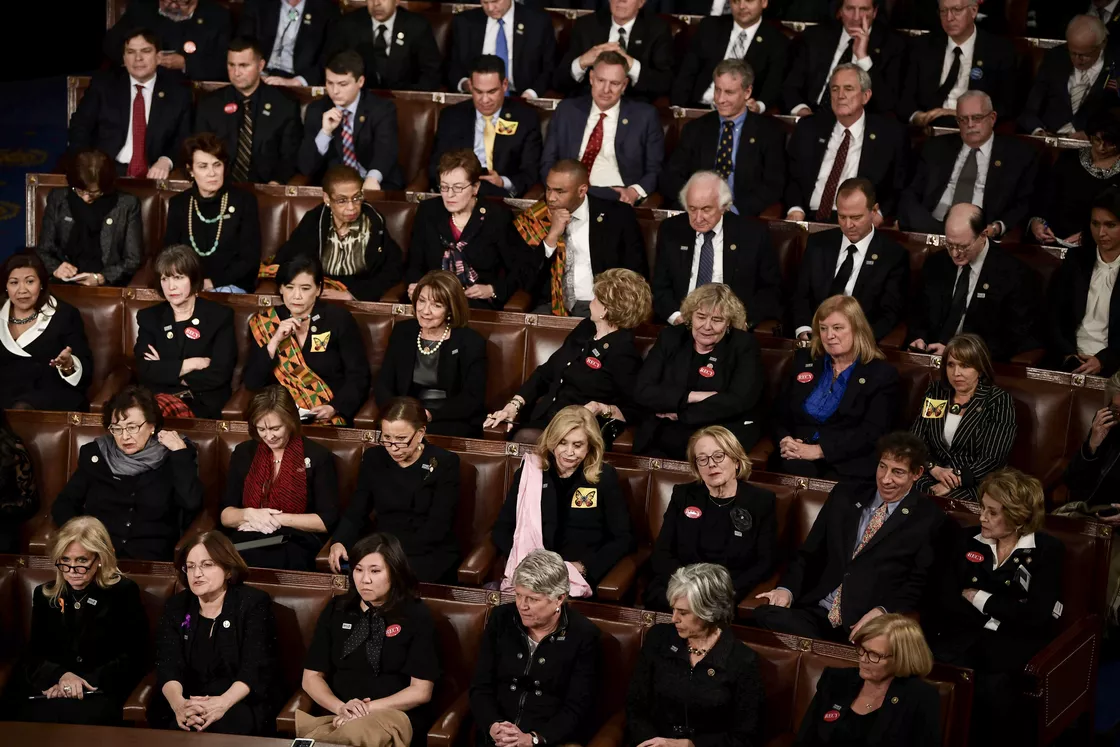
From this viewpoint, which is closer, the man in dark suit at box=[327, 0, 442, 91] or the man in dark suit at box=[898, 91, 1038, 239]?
the man in dark suit at box=[898, 91, 1038, 239]

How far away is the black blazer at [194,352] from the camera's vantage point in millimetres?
4867

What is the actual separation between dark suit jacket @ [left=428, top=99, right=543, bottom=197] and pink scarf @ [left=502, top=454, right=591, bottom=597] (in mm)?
1955

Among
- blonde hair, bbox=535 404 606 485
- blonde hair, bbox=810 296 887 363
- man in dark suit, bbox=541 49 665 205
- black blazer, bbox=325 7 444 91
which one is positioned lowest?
blonde hair, bbox=535 404 606 485

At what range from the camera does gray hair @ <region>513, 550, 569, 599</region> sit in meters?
3.63

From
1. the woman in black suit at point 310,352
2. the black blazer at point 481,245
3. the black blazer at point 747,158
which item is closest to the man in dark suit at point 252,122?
the black blazer at point 481,245

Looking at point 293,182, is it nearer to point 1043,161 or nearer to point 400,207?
point 400,207

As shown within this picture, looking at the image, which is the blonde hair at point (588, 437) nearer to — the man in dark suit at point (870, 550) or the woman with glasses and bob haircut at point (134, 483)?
the man in dark suit at point (870, 550)

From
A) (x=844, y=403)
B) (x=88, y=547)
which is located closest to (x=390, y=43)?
(x=844, y=403)

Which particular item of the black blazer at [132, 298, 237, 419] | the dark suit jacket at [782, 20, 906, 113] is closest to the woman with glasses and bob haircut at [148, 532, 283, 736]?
the black blazer at [132, 298, 237, 419]

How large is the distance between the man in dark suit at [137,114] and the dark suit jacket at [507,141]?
110 cm

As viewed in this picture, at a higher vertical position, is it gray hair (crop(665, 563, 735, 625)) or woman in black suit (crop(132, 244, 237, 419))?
woman in black suit (crop(132, 244, 237, 419))

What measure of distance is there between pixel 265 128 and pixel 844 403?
109 inches

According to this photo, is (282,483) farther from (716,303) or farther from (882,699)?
(882,699)

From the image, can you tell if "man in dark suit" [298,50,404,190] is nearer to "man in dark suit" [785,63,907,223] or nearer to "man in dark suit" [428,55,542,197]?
"man in dark suit" [428,55,542,197]
